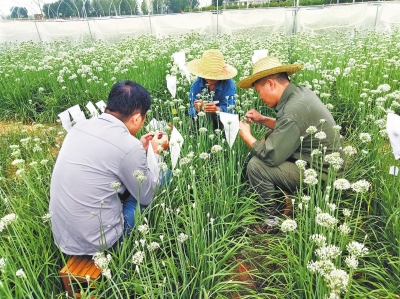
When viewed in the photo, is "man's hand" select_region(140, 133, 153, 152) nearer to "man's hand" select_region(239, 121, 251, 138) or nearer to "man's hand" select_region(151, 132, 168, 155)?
"man's hand" select_region(151, 132, 168, 155)

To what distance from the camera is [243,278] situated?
212 cm

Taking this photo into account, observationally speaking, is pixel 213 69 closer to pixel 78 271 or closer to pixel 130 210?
pixel 130 210

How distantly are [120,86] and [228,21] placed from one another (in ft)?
38.6

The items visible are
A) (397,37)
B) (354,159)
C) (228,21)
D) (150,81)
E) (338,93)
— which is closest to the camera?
(354,159)

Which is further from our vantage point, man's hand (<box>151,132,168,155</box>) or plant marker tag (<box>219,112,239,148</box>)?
man's hand (<box>151,132,168,155</box>)

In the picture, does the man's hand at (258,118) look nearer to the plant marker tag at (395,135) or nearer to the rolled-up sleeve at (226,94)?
the rolled-up sleeve at (226,94)

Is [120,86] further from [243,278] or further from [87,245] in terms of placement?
[243,278]

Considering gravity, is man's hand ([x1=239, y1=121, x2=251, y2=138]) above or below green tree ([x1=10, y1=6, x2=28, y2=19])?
below

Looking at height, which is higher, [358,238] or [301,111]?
[301,111]

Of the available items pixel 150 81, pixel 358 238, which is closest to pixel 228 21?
pixel 150 81

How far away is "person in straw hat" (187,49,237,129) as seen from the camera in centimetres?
364

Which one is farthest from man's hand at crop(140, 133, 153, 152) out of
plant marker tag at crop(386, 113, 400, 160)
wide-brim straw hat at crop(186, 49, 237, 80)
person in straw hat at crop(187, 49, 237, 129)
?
plant marker tag at crop(386, 113, 400, 160)

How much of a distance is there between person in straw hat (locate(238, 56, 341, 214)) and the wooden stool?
4.50 feet

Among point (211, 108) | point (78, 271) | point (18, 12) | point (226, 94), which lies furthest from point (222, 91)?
point (18, 12)
